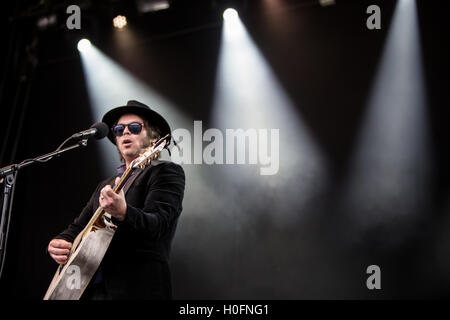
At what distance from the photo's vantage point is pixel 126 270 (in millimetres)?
2166

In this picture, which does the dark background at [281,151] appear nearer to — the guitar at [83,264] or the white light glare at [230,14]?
the white light glare at [230,14]

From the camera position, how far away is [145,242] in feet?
7.39

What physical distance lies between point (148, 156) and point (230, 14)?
10.7 feet

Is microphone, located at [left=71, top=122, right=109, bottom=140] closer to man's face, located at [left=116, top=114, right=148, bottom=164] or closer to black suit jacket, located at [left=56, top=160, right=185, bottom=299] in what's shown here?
man's face, located at [left=116, top=114, right=148, bottom=164]

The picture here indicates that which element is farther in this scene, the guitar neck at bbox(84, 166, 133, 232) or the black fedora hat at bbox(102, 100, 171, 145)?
the black fedora hat at bbox(102, 100, 171, 145)

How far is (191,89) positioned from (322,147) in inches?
64.9

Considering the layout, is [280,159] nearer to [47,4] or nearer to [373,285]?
[373,285]

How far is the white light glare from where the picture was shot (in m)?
5.16

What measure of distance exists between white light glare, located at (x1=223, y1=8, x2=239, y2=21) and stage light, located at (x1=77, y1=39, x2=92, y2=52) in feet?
5.45

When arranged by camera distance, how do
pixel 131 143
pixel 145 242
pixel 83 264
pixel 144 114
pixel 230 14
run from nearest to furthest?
pixel 83 264
pixel 145 242
pixel 131 143
pixel 144 114
pixel 230 14

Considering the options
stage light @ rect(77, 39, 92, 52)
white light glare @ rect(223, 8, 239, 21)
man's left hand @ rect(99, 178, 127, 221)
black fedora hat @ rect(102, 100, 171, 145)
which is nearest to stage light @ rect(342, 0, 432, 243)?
white light glare @ rect(223, 8, 239, 21)

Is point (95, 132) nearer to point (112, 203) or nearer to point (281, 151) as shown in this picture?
point (112, 203)
